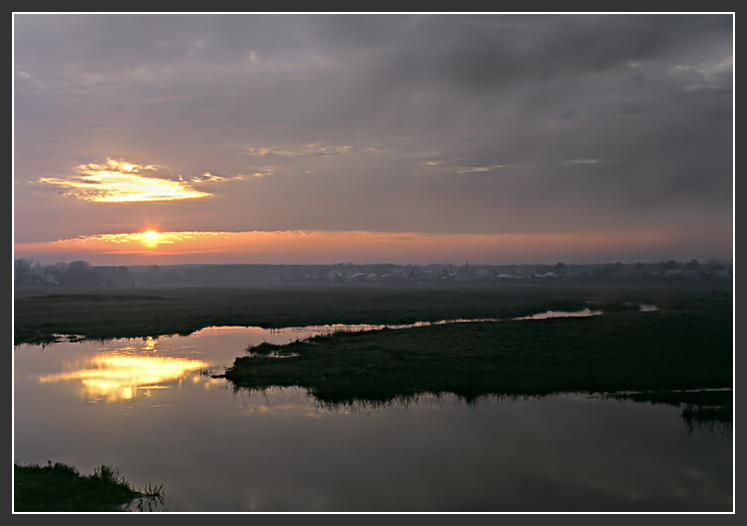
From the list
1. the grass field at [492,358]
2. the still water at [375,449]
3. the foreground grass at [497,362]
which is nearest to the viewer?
the still water at [375,449]

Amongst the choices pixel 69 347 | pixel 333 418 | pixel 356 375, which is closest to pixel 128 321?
pixel 69 347

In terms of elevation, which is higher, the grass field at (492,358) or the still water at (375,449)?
the grass field at (492,358)

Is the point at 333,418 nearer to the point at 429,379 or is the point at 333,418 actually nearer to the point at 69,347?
the point at 429,379

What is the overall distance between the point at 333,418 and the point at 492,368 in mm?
11803

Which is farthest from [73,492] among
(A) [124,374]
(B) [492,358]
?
(B) [492,358]

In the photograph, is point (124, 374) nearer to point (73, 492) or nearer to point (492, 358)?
point (73, 492)

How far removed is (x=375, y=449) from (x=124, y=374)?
62.5ft

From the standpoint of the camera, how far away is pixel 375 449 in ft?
58.9

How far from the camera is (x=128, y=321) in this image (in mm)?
59406

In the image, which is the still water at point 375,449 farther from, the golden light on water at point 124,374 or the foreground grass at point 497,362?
the foreground grass at point 497,362

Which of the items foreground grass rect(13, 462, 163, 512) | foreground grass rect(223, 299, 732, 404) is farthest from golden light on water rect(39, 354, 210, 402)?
foreground grass rect(13, 462, 163, 512)

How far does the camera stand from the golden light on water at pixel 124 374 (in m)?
25.9

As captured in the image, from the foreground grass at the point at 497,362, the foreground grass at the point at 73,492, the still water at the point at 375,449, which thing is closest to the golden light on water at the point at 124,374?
the still water at the point at 375,449

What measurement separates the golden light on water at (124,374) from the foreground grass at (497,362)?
354cm
